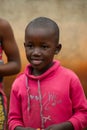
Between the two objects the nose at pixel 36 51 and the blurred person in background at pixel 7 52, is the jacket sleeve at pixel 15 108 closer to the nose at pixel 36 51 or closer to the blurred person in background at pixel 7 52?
the blurred person in background at pixel 7 52

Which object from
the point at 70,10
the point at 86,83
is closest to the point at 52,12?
the point at 70,10

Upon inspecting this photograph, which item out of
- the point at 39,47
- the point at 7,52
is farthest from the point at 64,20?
the point at 39,47

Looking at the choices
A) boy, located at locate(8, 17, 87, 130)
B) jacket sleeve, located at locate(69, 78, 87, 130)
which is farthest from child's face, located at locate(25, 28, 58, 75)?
jacket sleeve, located at locate(69, 78, 87, 130)

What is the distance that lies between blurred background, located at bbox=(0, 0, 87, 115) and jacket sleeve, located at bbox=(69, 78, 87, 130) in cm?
332

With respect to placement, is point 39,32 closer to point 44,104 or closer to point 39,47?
point 39,47

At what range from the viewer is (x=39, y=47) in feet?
10.8

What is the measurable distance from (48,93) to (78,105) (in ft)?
0.65

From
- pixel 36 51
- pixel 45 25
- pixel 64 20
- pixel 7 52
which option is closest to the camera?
pixel 36 51

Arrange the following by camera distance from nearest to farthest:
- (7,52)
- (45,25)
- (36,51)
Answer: (36,51)
(45,25)
(7,52)

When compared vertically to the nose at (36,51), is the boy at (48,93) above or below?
below

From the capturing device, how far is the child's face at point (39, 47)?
3281 mm

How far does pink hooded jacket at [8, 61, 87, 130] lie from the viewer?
11.0 feet

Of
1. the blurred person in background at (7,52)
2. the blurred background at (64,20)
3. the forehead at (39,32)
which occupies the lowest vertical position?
the blurred background at (64,20)

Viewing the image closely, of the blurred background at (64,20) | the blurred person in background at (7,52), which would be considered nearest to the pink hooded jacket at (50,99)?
the blurred person in background at (7,52)
